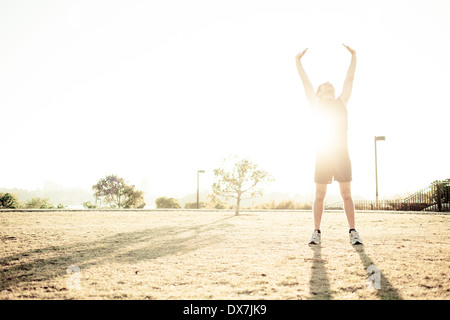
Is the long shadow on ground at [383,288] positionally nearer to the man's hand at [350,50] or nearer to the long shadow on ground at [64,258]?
the long shadow on ground at [64,258]

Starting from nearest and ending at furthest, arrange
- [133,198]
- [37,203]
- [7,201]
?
1. [7,201]
2. [37,203]
3. [133,198]

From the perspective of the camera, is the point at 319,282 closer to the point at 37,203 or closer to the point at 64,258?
the point at 64,258

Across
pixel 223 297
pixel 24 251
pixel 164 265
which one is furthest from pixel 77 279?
pixel 24 251

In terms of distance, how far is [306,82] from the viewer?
4.08 meters

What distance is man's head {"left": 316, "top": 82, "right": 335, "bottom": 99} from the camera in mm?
3857

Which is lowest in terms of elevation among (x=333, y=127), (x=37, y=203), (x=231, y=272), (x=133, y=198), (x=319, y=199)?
(x=37, y=203)

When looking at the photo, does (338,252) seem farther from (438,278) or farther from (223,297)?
(223,297)

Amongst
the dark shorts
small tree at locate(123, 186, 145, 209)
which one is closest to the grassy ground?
the dark shorts

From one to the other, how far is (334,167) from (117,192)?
124ft

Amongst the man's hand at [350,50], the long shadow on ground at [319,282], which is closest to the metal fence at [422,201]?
the man's hand at [350,50]

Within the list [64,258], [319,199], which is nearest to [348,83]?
[319,199]

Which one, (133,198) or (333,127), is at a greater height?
(333,127)

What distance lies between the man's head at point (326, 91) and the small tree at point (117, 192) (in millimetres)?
34764

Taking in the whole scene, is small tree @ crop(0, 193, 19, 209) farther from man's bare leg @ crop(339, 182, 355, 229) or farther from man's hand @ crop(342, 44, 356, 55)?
man's hand @ crop(342, 44, 356, 55)
